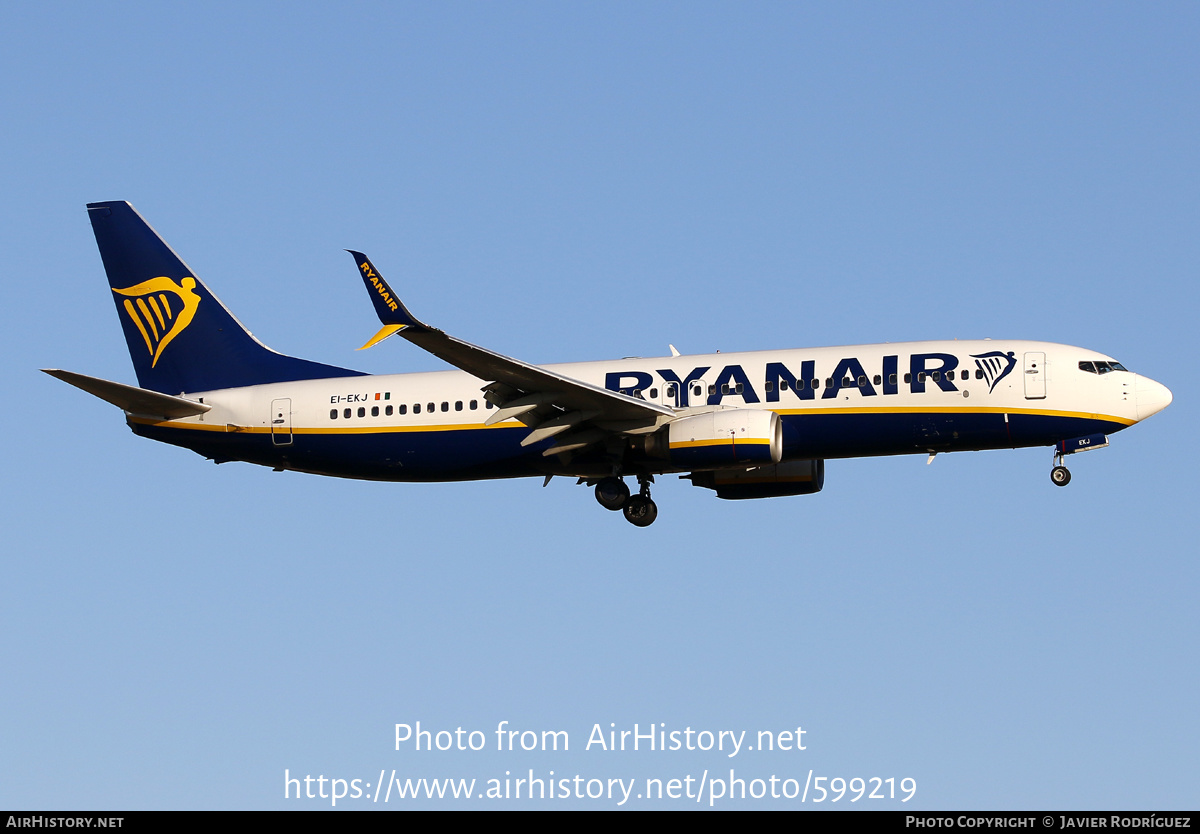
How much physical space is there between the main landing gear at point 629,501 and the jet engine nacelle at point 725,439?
274 centimetres

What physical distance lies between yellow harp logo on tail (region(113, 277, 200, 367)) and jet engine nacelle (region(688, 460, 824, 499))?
54.2ft

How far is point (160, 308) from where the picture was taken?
4569 cm

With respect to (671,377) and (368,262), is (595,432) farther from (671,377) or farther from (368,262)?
(368,262)

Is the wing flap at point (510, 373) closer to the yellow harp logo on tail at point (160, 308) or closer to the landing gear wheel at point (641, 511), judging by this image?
the landing gear wheel at point (641, 511)

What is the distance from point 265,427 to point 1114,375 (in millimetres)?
23647

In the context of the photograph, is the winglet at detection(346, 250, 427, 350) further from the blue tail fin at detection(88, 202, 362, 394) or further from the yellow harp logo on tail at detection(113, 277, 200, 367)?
the yellow harp logo on tail at detection(113, 277, 200, 367)

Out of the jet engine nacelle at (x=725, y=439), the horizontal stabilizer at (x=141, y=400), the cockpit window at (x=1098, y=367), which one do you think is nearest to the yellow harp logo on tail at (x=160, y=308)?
the horizontal stabilizer at (x=141, y=400)

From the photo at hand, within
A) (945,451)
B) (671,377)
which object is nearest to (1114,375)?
(945,451)

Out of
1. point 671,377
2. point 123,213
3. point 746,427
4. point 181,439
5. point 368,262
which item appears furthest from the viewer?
point 123,213

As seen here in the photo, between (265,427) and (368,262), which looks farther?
(265,427)

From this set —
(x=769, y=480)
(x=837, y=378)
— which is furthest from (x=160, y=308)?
(x=837, y=378)

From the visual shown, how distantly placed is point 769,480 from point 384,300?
14.4 m

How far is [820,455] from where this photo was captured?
39.3m

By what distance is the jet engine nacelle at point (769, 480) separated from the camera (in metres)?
42.8
